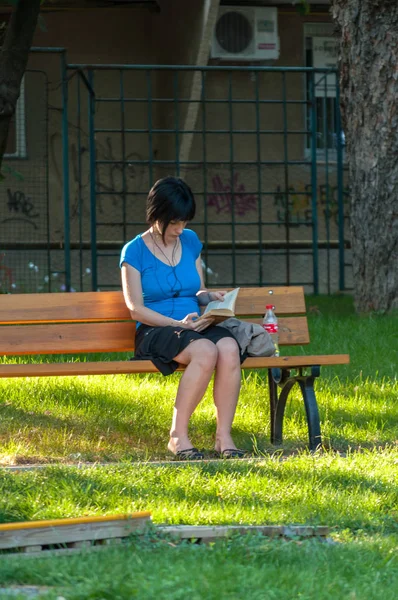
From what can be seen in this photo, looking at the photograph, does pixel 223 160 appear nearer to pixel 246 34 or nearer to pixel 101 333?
pixel 246 34

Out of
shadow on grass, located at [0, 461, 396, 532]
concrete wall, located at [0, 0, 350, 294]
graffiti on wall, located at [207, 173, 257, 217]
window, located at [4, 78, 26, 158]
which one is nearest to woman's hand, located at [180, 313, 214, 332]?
shadow on grass, located at [0, 461, 396, 532]

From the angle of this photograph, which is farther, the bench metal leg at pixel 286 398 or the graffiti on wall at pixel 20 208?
the graffiti on wall at pixel 20 208

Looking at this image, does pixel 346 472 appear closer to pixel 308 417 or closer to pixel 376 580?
pixel 308 417

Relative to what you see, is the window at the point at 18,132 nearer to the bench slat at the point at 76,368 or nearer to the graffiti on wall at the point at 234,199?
the graffiti on wall at the point at 234,199

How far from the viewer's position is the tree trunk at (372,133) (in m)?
8.53

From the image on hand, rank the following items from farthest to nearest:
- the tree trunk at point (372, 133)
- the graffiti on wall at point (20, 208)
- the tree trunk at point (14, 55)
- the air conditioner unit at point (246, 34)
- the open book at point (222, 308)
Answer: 1. the graffiti on wall at point (20, 208)
2. the air conditioner unit at point (246, 34)
3. the tree trunk at point (372, 133)
4. the tree trunk at point (14, 55)
5. the open book at point (222, 308)

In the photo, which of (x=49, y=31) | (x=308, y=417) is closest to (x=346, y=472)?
(x=308, y=417)

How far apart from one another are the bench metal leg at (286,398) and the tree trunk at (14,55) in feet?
7.75

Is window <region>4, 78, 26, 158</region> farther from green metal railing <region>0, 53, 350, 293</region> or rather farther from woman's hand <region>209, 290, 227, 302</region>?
woman's hand <region>209, 290, 227, 302</region>

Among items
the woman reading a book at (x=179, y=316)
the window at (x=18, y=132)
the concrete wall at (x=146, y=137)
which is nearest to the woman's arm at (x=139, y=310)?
the woman reading a book at (x=179, y=316)

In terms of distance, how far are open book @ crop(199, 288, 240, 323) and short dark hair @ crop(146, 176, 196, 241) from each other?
431 millimetres

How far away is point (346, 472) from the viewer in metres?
4.37

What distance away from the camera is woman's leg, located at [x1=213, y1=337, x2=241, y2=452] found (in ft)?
16.2

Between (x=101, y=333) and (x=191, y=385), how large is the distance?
2.35ft
